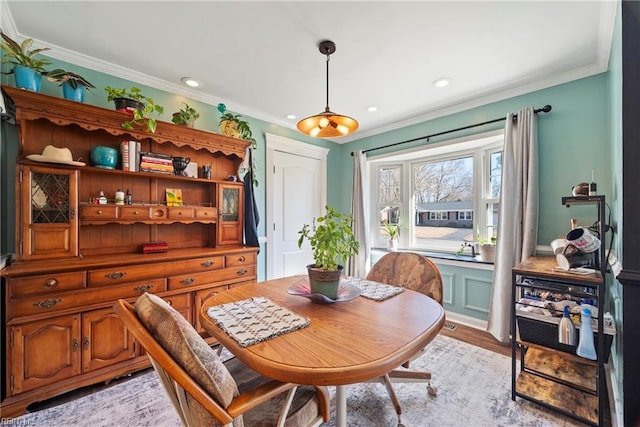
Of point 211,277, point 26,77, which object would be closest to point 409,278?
point 211,277

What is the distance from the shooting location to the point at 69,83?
1.96m

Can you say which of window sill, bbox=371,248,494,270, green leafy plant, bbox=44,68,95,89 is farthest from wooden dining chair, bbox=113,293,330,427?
window sill, bbox=371,248,494,270

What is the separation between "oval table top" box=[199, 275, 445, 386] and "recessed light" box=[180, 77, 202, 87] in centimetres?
211

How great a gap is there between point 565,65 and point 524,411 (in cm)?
264

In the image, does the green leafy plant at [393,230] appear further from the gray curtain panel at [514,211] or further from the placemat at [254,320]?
the placemat at [254,320]

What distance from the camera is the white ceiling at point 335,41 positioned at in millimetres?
1648

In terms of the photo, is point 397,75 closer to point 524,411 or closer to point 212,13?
point 212,13

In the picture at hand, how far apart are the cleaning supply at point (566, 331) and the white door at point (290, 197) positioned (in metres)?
2.74

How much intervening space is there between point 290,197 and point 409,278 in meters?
2.22

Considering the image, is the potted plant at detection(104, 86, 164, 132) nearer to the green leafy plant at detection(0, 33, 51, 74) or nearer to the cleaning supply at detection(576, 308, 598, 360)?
the green leafy plant at detection(0, 33, 51, 74)

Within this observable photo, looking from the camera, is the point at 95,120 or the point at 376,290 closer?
the point at 376,290

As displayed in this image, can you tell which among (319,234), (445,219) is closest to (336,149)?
(445,219)

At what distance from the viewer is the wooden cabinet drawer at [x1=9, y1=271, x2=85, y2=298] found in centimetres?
161

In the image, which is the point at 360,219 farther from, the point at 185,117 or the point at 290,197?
the point at 185,117
